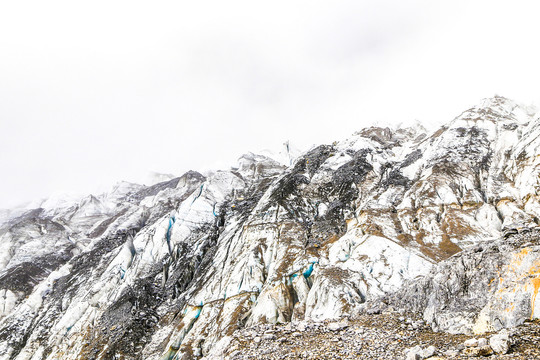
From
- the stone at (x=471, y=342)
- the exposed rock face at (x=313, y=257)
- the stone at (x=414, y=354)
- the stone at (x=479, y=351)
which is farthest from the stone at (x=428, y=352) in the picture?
the exposed rock face at (x=313, y=257)

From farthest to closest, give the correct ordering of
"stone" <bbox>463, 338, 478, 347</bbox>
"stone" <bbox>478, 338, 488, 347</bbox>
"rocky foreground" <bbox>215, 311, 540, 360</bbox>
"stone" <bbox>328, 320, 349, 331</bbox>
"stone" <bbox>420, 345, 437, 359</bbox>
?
"stone" <bbox>328, 320, 349, 331</bbox> → "stone" <bbox>420, 345, 437, 359</bbox> → "stone" <bbox>463, 338, 478, 347</bbox> → "stone" <bbox>478, 338, 488, 347</bbox> → "rocky foreground" <bbox>215, 311, 540, 360</bbox>

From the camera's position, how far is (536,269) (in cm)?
1919

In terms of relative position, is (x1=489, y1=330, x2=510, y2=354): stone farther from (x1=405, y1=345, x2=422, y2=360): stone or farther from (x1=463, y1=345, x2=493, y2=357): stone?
(x1=405, y1=345, x2=422, y2=360): stone

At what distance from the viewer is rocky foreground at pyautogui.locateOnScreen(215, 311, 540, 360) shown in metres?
15.7

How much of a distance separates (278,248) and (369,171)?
38.9m

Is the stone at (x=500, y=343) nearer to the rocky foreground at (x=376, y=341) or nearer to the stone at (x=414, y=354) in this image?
the rocky foreground at (x=376, y=341)

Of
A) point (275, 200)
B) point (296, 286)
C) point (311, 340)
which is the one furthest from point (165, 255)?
point (311, 340)

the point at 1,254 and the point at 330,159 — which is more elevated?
the point at 330,159

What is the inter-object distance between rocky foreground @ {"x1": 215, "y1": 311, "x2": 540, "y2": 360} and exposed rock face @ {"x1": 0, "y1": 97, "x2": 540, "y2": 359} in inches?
81.0

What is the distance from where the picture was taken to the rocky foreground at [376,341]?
15.7 metres

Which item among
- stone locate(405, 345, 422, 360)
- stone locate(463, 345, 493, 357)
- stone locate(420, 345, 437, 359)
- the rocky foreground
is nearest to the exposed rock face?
the rocky foreground

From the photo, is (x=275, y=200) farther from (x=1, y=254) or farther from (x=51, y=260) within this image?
(x=1, y=254)

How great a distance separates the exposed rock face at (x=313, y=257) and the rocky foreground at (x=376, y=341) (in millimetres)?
2057

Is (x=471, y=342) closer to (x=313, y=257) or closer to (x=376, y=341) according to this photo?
(x=376, y=341)
